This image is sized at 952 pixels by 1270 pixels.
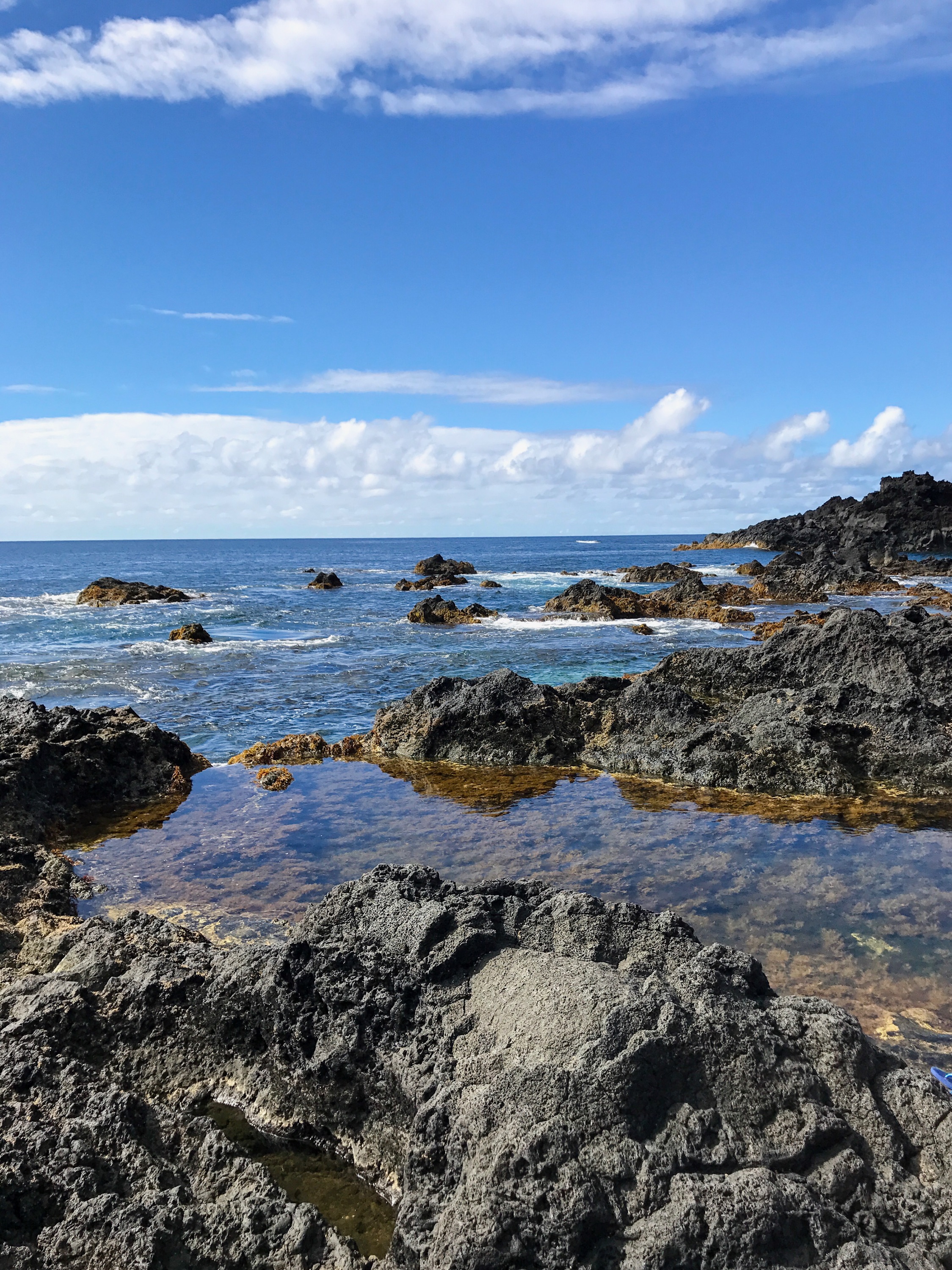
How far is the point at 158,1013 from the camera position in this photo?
4.97 metres

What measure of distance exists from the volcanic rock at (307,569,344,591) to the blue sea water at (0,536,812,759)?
917 millimetres

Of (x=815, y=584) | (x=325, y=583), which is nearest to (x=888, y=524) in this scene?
(x=815, y=584)

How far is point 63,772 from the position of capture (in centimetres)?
1110

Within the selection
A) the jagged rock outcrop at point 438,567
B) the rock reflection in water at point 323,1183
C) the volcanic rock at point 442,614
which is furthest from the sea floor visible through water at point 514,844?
the jagged rock outcrop at point 438,567

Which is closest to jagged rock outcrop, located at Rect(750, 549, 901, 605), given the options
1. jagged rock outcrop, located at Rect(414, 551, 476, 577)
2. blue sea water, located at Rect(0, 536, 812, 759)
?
blue sea water, located at Rect(0, 536, 812, 759)

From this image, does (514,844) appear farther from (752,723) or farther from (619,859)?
(752,723)

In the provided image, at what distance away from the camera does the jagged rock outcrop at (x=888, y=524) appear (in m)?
78.9

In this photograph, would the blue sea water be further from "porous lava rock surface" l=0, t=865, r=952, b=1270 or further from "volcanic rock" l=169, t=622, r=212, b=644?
"porous lava rock surface" l=0, t=865, r=952, b=1270

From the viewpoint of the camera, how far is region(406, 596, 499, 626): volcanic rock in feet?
122

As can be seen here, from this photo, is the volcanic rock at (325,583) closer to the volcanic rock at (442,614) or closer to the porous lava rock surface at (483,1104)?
the volcanic rock at (442,614)

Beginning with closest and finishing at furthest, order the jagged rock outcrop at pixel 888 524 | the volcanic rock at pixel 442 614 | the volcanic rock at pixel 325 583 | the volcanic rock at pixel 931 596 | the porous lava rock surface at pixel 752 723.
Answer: the porous lava rock surface at pixel 752 723 → the volcanic rock at pixel 931 596 → the volcanic rock at pixel 442 614 → the volcanic rock at pixel 325 583 → the jagged rock outcrop at pixel 888 524

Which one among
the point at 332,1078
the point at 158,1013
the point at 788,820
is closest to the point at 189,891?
the point at 158,1013

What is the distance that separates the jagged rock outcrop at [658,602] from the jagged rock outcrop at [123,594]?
75.7 feet

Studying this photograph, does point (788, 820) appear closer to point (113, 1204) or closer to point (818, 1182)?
point (818, 1182)
